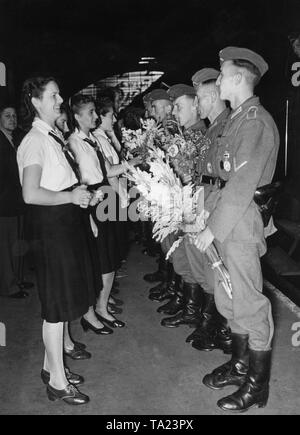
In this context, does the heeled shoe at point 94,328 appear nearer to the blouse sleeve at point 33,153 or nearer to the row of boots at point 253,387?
the row of boots at point 253,387

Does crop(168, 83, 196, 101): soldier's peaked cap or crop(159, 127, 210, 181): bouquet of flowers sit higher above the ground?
crop(168, 83, 196, 101): soldier's peaked cap

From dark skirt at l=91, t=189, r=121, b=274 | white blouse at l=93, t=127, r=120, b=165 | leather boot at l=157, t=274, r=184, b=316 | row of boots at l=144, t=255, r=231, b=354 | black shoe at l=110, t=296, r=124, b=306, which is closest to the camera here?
row of boots at l=144, t=255, r=231, b=354

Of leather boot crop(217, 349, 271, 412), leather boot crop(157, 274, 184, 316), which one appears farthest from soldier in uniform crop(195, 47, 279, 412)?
leather boot crop(157, 274, 184, 316)

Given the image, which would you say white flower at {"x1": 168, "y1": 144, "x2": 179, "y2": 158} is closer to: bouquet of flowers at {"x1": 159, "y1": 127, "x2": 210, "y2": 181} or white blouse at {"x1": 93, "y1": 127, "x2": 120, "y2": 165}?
bouquet of flowers at {"x1": 159, "y1": 127, "x2": 210, "y2": 181}

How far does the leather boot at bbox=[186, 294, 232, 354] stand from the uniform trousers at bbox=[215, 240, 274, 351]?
749 mm

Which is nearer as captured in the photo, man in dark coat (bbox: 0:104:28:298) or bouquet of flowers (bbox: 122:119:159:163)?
bouquet of flowers (bbox: 122:119:159:163)

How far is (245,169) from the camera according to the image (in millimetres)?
2277

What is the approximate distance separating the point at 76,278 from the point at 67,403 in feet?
2.29

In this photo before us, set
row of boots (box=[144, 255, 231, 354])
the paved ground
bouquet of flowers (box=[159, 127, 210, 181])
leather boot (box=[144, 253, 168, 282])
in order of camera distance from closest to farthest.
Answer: the paved ground < bouquet of flowers (box=[159, 127, 210, 181]) < row of boots (box=[144, 255, 231, 354]) < leather boot (box=[144, 253, 168, 282])

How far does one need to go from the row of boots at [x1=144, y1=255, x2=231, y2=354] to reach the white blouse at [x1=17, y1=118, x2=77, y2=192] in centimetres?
152

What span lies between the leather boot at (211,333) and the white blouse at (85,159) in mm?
1206

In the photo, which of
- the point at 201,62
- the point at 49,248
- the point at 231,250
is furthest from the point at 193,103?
the point at 201,62

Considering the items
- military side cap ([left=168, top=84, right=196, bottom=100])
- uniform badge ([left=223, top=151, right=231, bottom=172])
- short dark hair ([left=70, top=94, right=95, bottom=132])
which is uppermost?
military side cap ([left=168, top=84, right=196, bottom=100])

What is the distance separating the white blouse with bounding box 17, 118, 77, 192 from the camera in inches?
90.0
